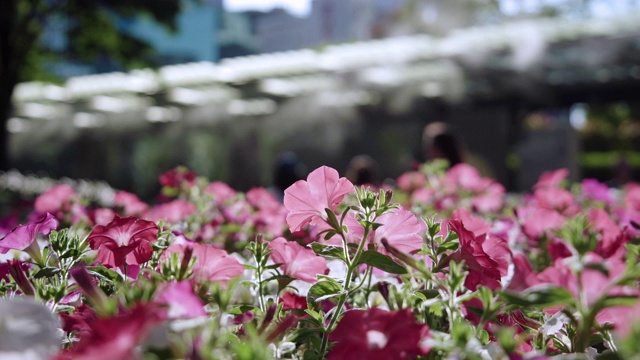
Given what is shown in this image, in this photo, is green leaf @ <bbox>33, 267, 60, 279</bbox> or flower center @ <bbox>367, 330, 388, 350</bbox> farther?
green leaf @ <bbox>33, 267, 60, 279</bbox>

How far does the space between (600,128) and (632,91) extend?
22.4m

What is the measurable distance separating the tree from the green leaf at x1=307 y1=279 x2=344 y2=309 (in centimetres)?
1019

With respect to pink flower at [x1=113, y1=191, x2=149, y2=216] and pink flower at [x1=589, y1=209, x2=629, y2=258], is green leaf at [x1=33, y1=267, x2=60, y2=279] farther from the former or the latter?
pink flower at [x1=113, y1=191, x2=149, y2=216]

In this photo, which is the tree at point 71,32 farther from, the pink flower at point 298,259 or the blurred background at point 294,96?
the pink flower at point 298,259

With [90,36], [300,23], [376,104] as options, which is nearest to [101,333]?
[90,36]

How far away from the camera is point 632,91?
13484 mm

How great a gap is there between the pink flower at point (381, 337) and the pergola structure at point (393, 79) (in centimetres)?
1127

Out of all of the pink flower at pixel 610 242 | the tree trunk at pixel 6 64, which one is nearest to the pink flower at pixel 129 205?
the pink flower at pixel 610 242

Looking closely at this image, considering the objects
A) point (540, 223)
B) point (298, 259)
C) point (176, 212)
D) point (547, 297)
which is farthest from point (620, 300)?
point (176, 212)

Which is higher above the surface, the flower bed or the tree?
the tree

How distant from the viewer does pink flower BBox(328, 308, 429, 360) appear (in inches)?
24.8

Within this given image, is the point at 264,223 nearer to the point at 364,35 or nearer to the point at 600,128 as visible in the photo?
the point at 364,35

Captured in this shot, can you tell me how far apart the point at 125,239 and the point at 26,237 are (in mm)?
138

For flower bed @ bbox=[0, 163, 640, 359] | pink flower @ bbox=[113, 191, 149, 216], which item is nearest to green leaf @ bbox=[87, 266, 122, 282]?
flower bed @ bbox=[0, 163, 640, 359]
